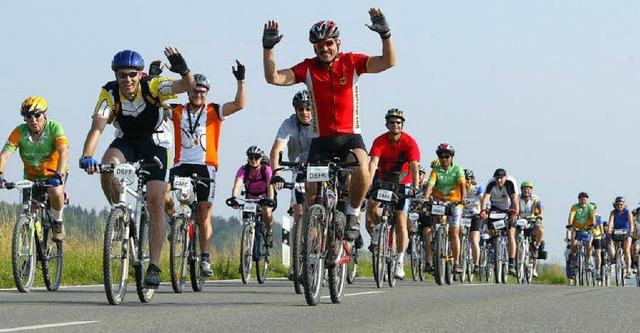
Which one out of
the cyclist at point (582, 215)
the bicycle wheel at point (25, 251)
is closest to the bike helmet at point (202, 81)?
the bicycle wheel at point (25, 251)

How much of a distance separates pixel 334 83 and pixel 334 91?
0.07 metres

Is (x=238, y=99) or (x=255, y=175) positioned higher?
(x=238, y=99)

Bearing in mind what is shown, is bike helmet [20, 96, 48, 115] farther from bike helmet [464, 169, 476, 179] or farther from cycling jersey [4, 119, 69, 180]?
bike helmet [464, 169, 476, 179]

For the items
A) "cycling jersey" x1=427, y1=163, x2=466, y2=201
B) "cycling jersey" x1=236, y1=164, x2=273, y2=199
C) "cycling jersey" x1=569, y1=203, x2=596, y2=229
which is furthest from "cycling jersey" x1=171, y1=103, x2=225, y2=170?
"cycling jersey" x1=569, y1=203, x2=596, y2=229

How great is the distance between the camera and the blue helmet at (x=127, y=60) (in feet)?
36.1

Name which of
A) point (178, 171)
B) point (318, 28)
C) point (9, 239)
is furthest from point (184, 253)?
point (9, 239)

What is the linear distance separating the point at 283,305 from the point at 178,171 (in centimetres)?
382

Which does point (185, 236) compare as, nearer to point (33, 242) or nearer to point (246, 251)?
point (33, 242)

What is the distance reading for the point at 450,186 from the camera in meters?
20.2

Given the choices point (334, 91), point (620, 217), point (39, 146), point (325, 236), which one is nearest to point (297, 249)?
point (325, 236)

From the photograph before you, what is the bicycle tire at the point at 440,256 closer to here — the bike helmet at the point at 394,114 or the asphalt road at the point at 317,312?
the bike helmet at the point at 394,114

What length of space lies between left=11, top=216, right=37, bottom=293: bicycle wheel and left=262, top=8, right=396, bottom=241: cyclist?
3.71 metres

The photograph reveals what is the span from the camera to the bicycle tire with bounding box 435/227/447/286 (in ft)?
60.3

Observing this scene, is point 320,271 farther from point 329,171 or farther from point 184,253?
point 184,253
